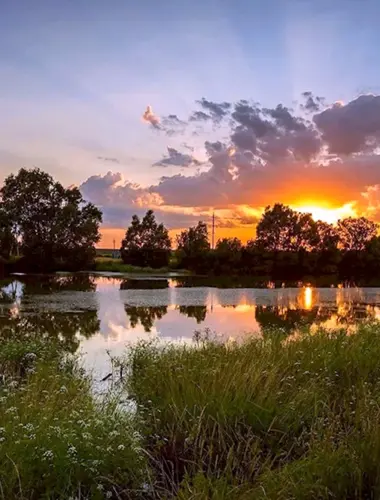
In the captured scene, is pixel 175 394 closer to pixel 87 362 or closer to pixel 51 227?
pixel 87 362

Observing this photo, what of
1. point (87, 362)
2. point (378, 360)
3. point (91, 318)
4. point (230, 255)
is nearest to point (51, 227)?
point (230, 255)

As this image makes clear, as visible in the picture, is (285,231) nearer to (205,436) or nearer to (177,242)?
(177,242)

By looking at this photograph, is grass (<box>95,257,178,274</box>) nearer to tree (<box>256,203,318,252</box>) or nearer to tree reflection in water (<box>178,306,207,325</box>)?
tree (<box>256,203,318,252</box>)

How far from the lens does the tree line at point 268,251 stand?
79.7 meters

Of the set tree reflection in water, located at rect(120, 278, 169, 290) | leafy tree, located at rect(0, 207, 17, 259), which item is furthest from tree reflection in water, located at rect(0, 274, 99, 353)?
leafy tree, located at rect(0, 207, 17, 259)

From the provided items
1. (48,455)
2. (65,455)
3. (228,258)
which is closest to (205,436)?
(65,455)

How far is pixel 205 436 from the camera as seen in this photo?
18.4 ft

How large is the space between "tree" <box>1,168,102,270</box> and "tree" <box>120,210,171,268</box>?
984cm

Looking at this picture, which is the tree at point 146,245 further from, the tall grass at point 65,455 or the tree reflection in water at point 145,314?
the tall grass at point 65,455

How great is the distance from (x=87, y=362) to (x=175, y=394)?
603 cm

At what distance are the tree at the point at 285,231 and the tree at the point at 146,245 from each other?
609 inches

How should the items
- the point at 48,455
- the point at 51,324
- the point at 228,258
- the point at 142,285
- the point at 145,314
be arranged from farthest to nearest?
the point at 228,258
the point at 142,285
the point at 145,314
the point at 51,324
the point at 48,455

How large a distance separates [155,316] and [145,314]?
89 cm

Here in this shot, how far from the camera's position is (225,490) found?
453 cm
